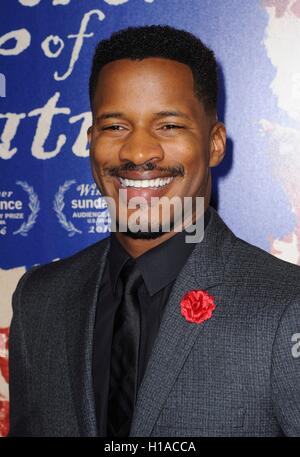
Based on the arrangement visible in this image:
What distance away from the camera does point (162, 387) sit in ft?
3.28

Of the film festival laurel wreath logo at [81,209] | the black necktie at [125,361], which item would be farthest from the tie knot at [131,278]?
the film festival laurel wreath logo at [81,209]

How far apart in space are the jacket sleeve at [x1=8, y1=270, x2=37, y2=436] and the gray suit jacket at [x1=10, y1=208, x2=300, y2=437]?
0.04m

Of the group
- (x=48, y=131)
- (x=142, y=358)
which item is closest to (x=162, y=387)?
(x=142, y=358)

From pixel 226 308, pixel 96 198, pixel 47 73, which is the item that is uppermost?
pixel 47 73

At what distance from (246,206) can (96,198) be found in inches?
18.2

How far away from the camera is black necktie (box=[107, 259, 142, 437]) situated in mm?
1062

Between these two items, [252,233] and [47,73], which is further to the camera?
[47,73]

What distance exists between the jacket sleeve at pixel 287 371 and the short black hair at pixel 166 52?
462 millimetres

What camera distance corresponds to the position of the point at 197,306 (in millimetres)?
1044

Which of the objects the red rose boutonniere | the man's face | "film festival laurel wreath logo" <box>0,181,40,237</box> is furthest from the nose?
"film festival laurel wreath logo" <box>0,181,40,237</box>

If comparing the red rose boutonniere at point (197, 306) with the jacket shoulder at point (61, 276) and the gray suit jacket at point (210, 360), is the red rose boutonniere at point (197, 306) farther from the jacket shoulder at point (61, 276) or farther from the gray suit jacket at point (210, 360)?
the jacket shoulder at point (61, 276)
